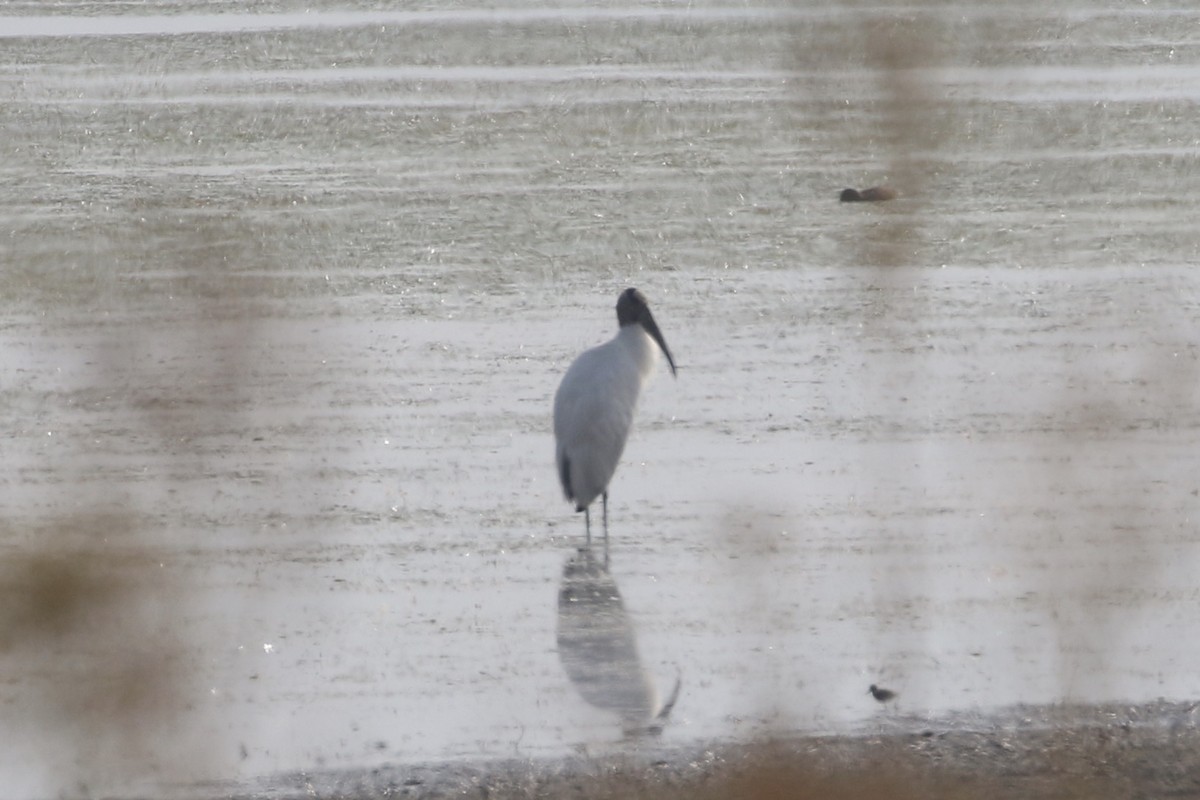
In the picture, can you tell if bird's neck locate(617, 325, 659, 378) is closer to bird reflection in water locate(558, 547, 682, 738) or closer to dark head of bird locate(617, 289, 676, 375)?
dark head of bird locate(617, 289, 676, 375)

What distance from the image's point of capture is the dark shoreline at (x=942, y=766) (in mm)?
4645

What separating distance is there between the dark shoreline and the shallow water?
0.47 feet

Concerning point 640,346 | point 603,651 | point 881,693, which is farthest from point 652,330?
point 881,693

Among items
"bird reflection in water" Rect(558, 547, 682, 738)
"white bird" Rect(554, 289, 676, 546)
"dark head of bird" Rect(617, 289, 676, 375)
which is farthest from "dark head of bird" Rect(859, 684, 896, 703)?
"dark head of bird" Rect(617, 289, 676, 375)

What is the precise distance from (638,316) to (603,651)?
335 centimetres

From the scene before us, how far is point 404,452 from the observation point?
27.8 feet

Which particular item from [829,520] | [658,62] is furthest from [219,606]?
[658,62]

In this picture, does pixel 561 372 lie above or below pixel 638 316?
below

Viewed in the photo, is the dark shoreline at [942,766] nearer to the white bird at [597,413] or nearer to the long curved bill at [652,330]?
the white bird at [597,413]

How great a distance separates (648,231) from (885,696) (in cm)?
771

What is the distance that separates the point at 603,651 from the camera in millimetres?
6133

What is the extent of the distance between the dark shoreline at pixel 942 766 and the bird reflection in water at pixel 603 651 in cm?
42

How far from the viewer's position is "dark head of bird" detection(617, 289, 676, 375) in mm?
9250

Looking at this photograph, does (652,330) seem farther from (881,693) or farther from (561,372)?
(881,693)
